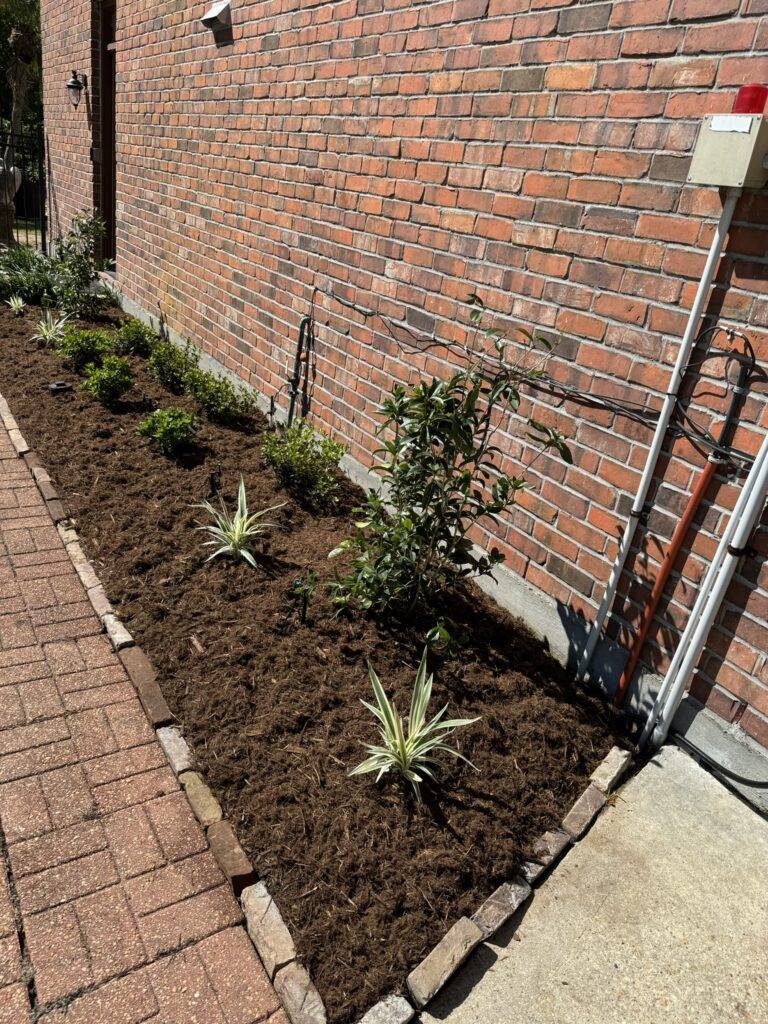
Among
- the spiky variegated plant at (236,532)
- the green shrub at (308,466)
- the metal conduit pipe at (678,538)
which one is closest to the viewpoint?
the metal conduit pipe at (678,538)

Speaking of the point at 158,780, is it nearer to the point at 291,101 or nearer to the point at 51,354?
the point at 291,101

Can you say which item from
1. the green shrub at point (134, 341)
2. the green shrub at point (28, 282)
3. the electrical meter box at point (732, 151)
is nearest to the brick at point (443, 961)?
the electrical meter box at point (732, 151)

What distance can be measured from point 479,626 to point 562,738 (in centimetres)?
69

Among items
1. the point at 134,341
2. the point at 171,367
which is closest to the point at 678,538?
the point at 171,367

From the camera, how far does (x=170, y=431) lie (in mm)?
4516

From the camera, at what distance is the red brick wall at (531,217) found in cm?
232

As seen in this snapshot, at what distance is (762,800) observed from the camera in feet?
7.48

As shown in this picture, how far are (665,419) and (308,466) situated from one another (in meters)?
2.21

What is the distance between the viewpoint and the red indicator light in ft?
6.62

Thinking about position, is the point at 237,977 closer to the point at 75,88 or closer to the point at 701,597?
the point at 701,597

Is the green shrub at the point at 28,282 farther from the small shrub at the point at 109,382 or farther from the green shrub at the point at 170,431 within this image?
the green shrub at the point at 170,431

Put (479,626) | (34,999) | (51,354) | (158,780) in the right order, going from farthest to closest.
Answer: (51,354) → (479,626) → (158,780) → (34,999)

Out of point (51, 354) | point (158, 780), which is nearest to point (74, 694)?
point (158, 780)

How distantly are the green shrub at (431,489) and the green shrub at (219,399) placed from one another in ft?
7.98
